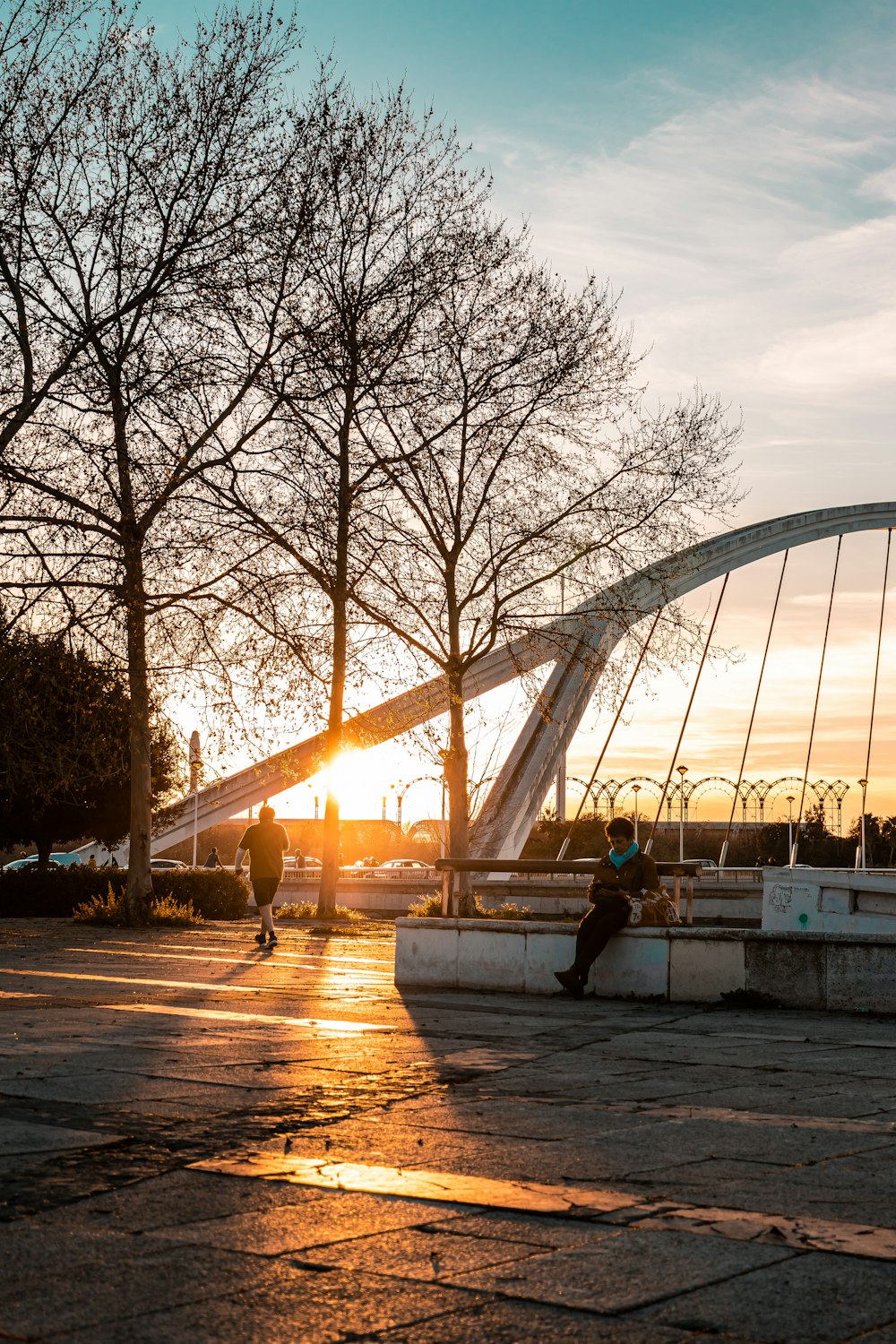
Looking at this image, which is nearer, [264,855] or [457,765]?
[264,855]

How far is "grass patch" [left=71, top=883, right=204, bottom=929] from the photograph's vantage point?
2003 cm

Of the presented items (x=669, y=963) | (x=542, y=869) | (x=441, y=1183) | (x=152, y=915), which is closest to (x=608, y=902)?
(x=669, y=963)

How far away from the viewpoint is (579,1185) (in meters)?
3.71

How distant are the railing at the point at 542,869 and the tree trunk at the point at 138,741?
6904mm

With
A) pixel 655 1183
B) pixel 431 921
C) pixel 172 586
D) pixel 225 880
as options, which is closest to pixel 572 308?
pixel 172 586

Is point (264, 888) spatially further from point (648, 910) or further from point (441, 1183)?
point (441, 1183)

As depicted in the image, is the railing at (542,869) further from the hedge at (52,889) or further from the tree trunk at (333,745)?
the hedge at (52,889)

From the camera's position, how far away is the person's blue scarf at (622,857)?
989cm

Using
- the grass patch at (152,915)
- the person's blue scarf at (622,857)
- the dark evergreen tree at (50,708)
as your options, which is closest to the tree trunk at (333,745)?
the grass patch at (152,915)

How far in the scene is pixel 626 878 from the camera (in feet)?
32.3

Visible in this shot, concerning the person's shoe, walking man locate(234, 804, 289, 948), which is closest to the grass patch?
walking man locate(234, 804, 289, 948)

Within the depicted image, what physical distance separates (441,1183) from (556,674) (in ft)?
89.4

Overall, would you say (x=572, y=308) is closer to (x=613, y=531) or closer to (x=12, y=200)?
(x=613, y=531)

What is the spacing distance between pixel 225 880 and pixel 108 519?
25.9ft
